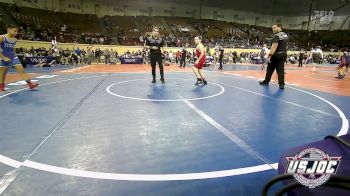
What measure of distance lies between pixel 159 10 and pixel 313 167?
41691 mm

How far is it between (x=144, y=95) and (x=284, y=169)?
19.4 ft

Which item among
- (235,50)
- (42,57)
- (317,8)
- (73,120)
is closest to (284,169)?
(73,120)

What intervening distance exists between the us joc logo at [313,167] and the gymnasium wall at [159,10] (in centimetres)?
3296

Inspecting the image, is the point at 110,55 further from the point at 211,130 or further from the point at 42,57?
the point at 211,130

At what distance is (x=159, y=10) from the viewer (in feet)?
134

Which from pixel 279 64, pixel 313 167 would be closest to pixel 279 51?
pixel 279 64

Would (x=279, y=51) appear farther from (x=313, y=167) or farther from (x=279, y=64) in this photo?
(x=313, y=167)

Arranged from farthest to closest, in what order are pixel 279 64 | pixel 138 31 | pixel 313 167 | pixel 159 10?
pixel 159 10 < pixel 138 31 < pixel 279 64 < pixel 313 167

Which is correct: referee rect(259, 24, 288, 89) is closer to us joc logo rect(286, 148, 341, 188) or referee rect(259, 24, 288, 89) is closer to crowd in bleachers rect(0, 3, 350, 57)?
us joc logo rect(286, 148, 341, 188)

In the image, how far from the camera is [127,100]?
657cm

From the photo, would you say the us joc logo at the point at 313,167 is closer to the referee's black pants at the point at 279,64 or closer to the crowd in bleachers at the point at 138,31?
the referee's black pants at the point at 279,64

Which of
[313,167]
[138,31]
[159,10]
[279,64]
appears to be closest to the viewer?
[313,167]

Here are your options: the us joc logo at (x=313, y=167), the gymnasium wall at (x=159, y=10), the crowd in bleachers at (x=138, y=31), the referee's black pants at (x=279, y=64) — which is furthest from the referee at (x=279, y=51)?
the gymnasium wall at (x=159, y=10)

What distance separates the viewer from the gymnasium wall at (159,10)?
3297cm
